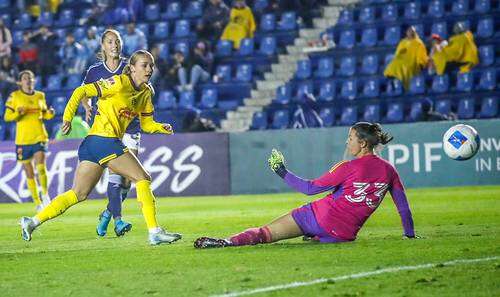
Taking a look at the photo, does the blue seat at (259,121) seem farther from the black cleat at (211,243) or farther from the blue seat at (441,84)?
the black cleat at (211,243)

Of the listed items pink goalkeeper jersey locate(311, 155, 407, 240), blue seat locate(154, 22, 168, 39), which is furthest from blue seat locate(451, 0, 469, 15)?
pink goalkeeper jersey locate(311, 155, 407, 240)

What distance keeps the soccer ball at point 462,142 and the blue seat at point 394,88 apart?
382 inches

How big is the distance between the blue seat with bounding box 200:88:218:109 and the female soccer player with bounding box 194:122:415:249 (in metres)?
15.8

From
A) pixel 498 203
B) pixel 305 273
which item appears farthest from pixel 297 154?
pixel 305 273

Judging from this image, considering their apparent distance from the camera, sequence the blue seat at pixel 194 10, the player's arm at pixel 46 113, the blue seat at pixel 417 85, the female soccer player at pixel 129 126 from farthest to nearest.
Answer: the blue seat at pixel 194 10 < the blue seat at pixel 417 85 < the player's arm at pixel 46 113 < the female soccer player at pixel 129 126

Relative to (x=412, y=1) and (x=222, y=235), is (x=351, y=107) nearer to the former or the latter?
(x=412, y=1)

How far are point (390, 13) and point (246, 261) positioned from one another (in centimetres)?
1733

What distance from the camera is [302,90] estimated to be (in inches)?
996

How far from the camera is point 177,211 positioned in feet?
58.2

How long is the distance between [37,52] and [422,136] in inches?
448

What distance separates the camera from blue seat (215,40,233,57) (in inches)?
1069

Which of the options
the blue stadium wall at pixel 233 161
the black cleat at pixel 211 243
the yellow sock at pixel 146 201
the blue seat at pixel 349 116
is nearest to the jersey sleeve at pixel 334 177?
the black cleat at pixel 211 243

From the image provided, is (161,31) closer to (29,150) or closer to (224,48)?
(224,48)

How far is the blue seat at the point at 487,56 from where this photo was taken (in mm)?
24000
